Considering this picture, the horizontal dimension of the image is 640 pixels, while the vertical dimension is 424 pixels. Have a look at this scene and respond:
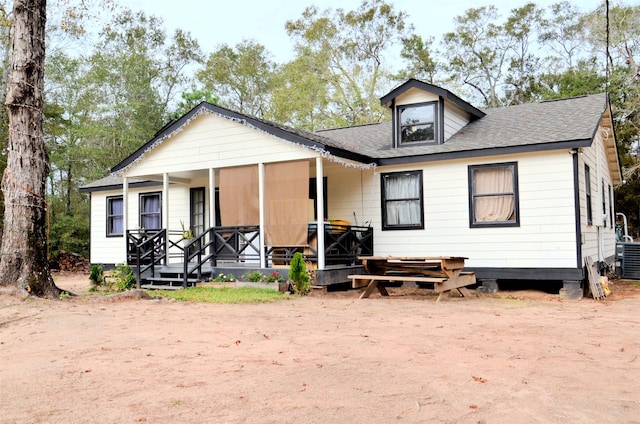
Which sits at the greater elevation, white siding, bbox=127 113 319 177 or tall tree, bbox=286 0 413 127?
tall tree, bbox=286 0 413 127

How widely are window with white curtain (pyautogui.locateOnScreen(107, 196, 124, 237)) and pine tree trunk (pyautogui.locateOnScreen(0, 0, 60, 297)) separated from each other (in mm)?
7634

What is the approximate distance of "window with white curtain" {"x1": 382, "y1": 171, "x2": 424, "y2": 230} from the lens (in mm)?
11977

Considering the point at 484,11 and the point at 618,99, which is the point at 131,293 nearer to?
the point at 618,99

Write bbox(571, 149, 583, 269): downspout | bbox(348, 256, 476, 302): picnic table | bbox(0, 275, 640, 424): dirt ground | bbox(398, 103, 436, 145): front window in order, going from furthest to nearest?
bbox(398, 103, 436, 145): front window, bbox(571, 149, 583, 269): downspout, bbox(348, 256, 476, 302): picnic table, bbox(0, 275, 640, 424): dirt ground

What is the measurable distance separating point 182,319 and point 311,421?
15.0 ft

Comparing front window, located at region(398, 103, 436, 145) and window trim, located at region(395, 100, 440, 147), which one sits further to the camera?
front window, located at region(398, 103, 436, 145)

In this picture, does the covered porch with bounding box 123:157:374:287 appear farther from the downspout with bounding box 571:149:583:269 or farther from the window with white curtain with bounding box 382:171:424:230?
the downspout with bounding box 571:149:583:269

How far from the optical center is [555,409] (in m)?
3.57

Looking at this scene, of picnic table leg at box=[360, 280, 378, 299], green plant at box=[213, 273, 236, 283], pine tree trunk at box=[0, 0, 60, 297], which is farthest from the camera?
green plant at box=[213, 273, 236, 283]

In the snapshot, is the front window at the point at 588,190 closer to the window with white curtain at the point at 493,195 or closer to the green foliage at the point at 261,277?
A: the window with white curtain at the point at 493,195

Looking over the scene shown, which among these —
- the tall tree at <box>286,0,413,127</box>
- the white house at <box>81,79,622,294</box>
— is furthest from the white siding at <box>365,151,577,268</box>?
the tall tree at <box>286,0,413,127</box>

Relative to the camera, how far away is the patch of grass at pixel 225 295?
966 centimetres

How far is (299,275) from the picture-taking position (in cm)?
1052

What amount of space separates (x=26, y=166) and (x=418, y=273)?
7.46 meters
